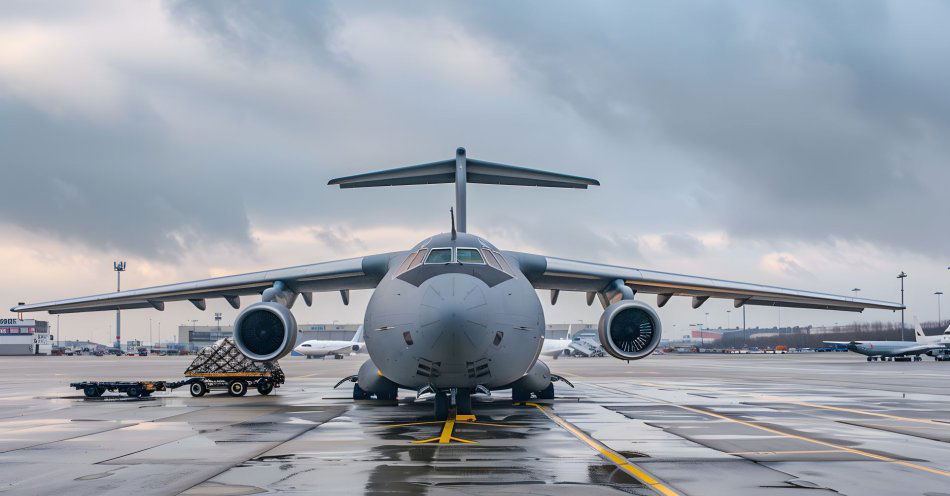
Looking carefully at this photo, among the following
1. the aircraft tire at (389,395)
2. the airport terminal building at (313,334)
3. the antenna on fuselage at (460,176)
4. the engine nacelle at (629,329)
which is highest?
the antenna on fuselage at (460,176)

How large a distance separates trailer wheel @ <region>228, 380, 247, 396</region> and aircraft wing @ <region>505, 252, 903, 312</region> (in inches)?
364

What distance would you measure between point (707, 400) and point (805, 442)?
28.7 ft

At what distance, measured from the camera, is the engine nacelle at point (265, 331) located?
17.5 metres

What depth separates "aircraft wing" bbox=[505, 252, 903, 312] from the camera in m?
18.0

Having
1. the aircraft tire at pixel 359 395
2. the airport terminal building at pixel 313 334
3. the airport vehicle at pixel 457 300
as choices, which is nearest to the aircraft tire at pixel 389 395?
the airport vehicle at pixel 457 300

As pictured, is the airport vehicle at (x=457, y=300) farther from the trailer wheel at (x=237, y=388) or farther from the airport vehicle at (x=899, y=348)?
the airport vehicle at (x=899, y=348)

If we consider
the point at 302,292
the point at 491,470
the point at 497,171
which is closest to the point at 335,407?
the point at 302,292

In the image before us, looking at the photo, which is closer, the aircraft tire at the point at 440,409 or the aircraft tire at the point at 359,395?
the aircraft tire at the point at 440,409

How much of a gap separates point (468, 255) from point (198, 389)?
42.2 ft

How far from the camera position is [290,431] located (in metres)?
13.0

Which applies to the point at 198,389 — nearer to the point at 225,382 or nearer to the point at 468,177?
the point at 225,382

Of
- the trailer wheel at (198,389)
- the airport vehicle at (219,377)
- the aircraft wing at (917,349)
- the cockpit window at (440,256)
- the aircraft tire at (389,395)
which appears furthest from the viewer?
the aircraft wing at (917,349)

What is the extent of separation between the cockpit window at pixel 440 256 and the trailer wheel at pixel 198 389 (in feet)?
40.4

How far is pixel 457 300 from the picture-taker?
38.8 ft
